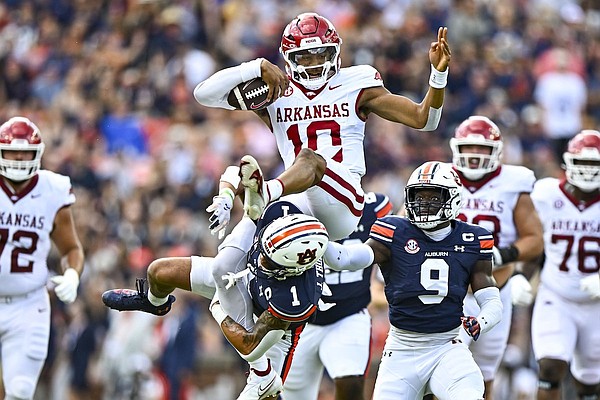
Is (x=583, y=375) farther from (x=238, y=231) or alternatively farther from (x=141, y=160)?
(x=141, y=160)

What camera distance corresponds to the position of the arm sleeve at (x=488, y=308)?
849cm

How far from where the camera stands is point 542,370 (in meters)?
10.4

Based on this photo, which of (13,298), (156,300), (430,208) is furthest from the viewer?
(13,298)

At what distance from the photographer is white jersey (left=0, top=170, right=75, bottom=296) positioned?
33.2 ft

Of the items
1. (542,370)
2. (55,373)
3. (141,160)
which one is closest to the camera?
(542,370)

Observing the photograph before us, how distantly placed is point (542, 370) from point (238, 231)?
297 cm

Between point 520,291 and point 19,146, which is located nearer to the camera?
point 19,146

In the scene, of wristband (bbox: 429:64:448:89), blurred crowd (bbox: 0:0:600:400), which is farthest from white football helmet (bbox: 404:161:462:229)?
blurred crowd (bbox: 0:0:600:400)

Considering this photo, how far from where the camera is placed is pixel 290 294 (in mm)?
8297

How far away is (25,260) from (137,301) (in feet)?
5.35

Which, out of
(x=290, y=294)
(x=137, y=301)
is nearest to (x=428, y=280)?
(x=290, y=294)

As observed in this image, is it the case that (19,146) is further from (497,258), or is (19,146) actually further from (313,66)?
(497,258)

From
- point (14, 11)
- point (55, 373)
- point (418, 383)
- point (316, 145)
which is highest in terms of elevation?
point (14, 11)

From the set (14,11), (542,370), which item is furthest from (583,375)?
(14,11)
